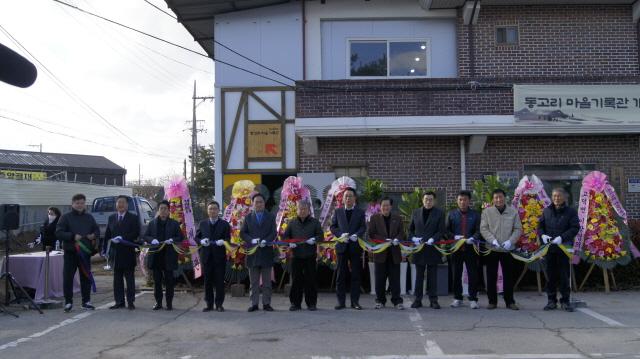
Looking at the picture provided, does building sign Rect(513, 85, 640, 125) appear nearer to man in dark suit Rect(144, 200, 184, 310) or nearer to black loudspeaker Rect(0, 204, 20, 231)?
man in dark suit Rect(144, 200, 184, 310)

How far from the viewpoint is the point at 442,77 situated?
1555cm

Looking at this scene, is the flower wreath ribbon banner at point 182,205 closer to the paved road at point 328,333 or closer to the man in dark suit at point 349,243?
the paved road at point 328,333

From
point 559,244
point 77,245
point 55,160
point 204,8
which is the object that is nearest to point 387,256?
point 559,244

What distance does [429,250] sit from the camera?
10.0 metres

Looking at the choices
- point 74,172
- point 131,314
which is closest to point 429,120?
point 131,314

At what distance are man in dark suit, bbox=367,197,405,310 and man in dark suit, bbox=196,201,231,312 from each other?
2.42 m

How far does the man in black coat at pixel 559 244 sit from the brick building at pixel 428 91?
4870mm

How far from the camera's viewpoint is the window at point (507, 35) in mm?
A: 15352

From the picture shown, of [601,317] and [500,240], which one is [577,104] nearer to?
[500,240]

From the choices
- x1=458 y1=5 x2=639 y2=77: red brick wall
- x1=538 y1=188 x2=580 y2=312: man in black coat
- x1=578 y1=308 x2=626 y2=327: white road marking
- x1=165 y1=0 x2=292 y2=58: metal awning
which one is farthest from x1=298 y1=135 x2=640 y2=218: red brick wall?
x1=578 y1=308 x2=626 y2=327: white road marking

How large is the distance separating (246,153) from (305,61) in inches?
107

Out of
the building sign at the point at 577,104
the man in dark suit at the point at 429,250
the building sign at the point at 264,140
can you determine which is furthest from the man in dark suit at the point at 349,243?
the building sign at the point at 577,104

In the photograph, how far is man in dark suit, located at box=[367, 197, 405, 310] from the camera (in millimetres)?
10023

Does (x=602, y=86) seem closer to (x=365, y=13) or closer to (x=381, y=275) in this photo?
(x=365, y=13)
